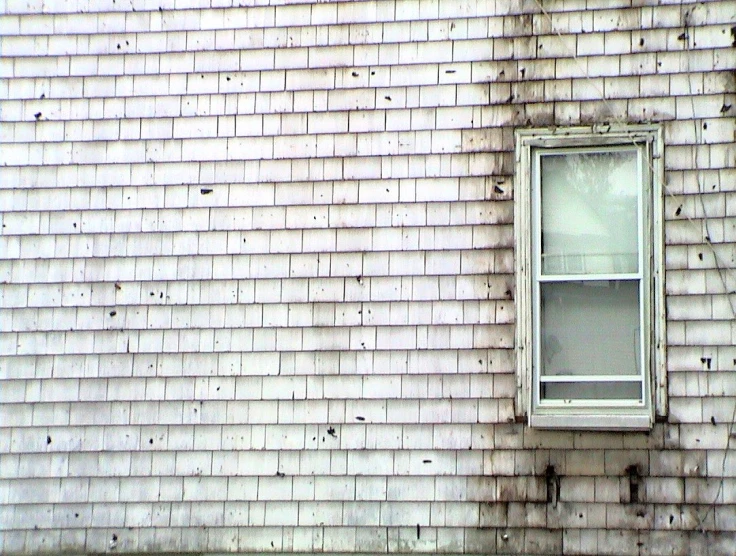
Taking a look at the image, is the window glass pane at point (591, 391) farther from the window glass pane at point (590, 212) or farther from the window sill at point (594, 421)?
the window glass pane at point (590, 212)

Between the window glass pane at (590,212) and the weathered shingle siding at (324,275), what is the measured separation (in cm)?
24

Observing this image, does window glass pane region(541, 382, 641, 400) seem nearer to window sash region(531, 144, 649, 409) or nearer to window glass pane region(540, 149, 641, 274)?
window sash region(531, 144, 649, 409)

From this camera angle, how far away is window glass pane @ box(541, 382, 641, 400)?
16.9ft

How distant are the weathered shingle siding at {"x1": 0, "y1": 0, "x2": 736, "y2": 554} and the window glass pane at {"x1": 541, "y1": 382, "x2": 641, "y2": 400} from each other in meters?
0.23

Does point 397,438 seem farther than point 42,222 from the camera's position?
No

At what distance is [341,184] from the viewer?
17.9ft

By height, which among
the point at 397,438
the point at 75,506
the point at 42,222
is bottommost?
the point at 75,506

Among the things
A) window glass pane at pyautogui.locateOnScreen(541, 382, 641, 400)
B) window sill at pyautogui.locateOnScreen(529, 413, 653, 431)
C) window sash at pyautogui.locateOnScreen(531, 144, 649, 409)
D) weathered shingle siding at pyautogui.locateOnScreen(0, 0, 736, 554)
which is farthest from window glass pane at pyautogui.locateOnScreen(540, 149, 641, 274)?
window sill at pyautogui.locateOnScreen(529, 413, 653, 431)

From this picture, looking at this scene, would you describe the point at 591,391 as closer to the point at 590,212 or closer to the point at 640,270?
the point at 640,270

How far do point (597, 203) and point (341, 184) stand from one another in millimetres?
1639

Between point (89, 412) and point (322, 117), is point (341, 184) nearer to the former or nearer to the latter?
point (322, 117)

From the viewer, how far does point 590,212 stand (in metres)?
5.32

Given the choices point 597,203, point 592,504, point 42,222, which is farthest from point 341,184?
point 592,504

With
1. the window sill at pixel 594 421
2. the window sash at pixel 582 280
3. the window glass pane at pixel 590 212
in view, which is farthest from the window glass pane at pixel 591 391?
the window glass pane at pixel 590 212
